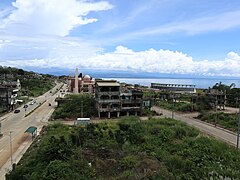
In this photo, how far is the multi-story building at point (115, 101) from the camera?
5328 cm

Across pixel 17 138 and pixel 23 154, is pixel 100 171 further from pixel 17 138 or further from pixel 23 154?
pixel 17 138

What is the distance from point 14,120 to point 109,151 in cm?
3146

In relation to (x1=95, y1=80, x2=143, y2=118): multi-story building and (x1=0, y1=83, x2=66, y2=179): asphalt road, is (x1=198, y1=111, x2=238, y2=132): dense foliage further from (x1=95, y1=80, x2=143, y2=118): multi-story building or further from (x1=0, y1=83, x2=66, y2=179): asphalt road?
(x1=0, y1=83, x2=66, y2=179): asphalt road

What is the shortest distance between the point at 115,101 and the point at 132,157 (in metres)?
28.0

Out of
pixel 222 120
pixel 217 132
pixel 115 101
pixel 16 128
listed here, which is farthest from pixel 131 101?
pixel 16 128

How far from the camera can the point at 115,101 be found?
53.8 m

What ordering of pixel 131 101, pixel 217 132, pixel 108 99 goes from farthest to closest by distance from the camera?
pixel 131 101 → pixel 108 99 → pixel 217 132

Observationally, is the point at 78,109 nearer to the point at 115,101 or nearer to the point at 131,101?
the point at 115,101

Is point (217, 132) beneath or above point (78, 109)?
beneath

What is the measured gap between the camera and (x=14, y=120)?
173 feet

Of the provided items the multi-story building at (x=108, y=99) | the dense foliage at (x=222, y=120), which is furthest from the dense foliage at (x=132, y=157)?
the multi-story building at (x=108, y=99)

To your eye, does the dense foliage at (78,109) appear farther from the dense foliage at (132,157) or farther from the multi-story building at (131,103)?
the dense foliage at (132,157)

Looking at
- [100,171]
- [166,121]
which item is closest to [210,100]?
[166,121]

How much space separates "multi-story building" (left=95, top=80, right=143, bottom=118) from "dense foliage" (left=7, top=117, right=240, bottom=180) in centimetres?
1729
